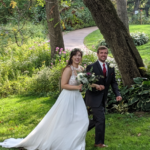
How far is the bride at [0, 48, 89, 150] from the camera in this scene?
415 cm

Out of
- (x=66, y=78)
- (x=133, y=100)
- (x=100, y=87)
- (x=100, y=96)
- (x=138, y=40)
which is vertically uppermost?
(x=138, y=40)

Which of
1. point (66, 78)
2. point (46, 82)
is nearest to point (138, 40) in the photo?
point (46, 82)

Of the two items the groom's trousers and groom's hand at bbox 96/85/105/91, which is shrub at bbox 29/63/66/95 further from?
groom's hand at bbox 96/85/105/91

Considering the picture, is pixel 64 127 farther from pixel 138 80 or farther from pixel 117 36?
pixel 117 36

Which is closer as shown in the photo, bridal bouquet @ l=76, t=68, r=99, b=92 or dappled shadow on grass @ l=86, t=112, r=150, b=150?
bridal bouquet @ l=76, t=68, r=99, b=92

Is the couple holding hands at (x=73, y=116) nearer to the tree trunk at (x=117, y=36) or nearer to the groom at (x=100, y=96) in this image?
the groom at (x=100, y=96)

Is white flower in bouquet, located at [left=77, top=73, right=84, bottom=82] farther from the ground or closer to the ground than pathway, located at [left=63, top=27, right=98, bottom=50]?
closer to the ground

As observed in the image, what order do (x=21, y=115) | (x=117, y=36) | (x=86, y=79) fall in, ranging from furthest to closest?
(x=21, y=115) → (x=117, y=36) → (x=86, y=79)

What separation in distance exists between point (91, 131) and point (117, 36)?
258cm

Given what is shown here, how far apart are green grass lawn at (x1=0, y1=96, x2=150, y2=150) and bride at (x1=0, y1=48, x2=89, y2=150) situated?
52cm

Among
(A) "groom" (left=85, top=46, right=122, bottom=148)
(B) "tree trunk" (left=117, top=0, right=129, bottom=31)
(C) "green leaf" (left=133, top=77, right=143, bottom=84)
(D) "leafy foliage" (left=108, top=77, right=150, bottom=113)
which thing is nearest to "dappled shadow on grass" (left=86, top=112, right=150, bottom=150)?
(D) "leafy foliage" (left=108, top=77, right=150, bottom=113)

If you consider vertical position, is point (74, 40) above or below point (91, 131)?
above

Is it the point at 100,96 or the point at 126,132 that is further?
the point at 126,132

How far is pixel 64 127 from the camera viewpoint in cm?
423
